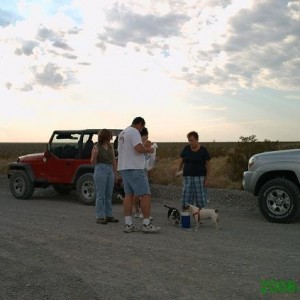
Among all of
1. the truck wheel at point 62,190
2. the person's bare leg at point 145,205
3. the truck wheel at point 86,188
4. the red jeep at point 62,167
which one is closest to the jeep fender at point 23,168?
the red jeep at point 62,167

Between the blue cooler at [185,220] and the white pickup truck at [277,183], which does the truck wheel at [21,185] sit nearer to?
the blue cooler at [185,220]

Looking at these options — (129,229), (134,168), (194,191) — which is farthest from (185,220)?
(134,168)

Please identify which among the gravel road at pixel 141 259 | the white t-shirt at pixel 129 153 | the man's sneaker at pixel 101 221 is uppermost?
the white t-shirt at pixel 129 153

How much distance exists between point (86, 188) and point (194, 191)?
3.83 meters

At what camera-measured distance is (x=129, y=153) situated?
789 cm

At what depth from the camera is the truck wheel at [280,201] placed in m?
8.88

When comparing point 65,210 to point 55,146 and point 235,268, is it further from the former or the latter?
point 235,268

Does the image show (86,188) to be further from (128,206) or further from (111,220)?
(128,206)

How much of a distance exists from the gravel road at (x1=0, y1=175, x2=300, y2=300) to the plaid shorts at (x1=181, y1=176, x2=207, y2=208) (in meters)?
0.46

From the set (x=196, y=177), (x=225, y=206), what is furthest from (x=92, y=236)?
(x=225, y=206)

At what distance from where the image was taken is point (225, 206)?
38.5 ft

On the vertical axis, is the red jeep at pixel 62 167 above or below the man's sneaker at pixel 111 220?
above

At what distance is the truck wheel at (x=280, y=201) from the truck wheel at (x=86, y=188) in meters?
4.30

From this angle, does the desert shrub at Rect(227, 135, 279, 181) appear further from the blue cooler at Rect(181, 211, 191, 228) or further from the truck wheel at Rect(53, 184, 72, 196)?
the blue cooler at Rect(181, 211, 191, 228)
